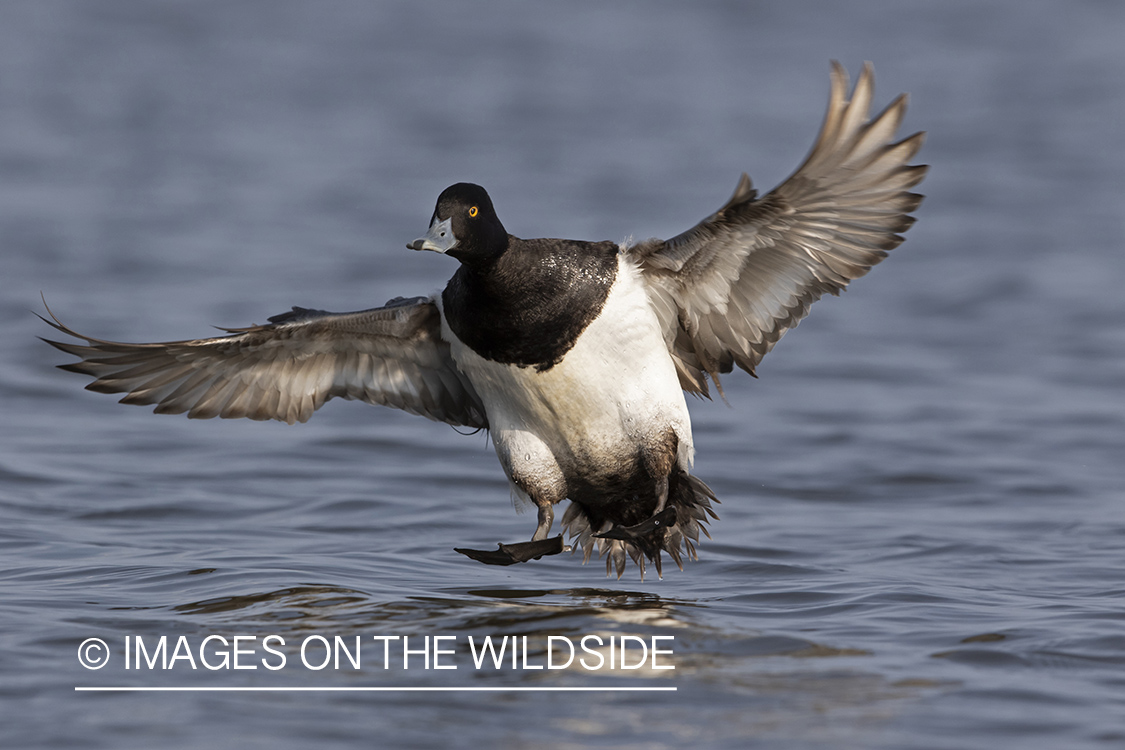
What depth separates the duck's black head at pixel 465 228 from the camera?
6246 millimetres

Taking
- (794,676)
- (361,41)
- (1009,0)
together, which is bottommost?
(794,676)

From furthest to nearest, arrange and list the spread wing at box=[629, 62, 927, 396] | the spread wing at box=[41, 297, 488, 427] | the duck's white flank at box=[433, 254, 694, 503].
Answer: the spread wing at box=[41, 297, 488, 427], the duck's white flank at box=[433, 254, 694, 503], the spread wing at box=[629, 62, 927, 396]

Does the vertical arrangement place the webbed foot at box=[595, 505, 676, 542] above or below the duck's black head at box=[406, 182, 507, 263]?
below

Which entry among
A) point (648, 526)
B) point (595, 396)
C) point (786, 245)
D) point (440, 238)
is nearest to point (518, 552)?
point (648, 526)

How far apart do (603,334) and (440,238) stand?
89 cm

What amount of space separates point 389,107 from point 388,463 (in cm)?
1442

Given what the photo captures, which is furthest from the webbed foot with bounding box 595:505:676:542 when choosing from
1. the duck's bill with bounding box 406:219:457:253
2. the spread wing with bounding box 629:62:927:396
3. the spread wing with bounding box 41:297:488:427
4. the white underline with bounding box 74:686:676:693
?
the duck's bill with bounding box 406:219:457:253

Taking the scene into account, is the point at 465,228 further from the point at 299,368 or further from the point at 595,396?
the point at 299,368

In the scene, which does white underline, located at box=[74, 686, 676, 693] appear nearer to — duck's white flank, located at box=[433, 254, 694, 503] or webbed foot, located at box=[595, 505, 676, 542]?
webbed foot, located at box=[595, 505, 676, 542]

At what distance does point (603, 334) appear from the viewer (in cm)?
652

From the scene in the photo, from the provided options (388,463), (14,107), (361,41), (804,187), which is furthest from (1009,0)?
(804,187)

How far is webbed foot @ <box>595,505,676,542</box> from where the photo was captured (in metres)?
6.60

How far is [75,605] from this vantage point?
20.7ft

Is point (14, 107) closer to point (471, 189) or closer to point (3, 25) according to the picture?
point (3, 25)
